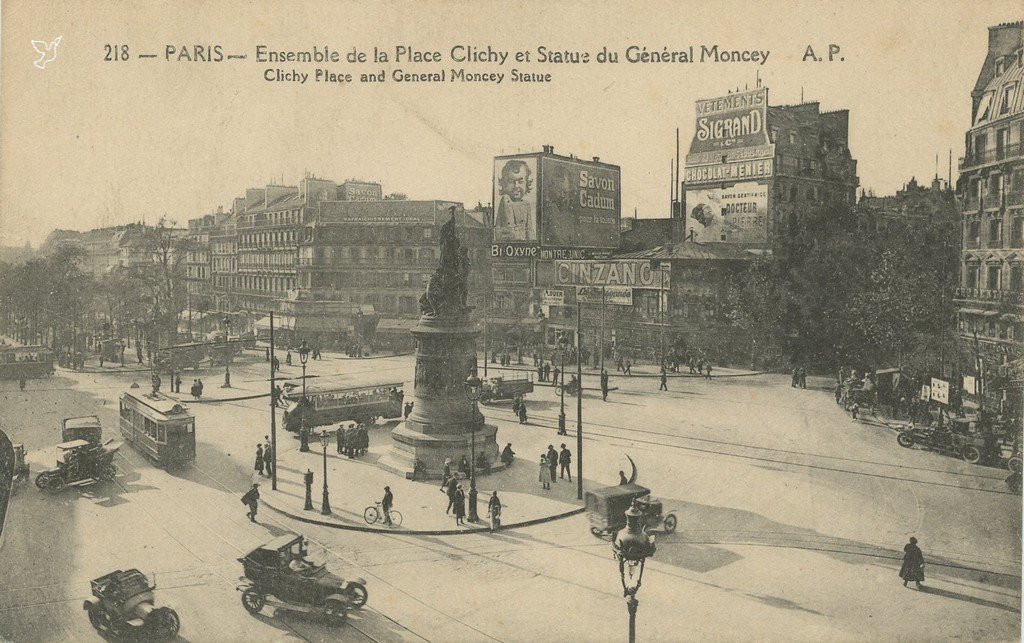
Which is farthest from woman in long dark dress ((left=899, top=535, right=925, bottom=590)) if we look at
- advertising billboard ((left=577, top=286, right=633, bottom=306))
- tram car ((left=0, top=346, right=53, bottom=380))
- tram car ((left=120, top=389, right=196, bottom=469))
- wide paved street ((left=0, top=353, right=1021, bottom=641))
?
advertising billboard ((left=577, top=286, right=633, bottom=306))

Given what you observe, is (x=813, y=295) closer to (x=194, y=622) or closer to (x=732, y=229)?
(x=732, y=229)

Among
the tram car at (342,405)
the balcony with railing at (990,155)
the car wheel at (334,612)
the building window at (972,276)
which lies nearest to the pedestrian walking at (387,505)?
the car wheel at (334,612)

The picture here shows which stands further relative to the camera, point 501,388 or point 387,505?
point 501,388

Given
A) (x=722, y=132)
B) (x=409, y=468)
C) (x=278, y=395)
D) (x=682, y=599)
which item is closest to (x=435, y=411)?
(x=409, y=468)

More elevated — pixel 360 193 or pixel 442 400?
pixel 360 193

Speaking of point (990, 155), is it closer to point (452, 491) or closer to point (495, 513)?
point (495, 513)

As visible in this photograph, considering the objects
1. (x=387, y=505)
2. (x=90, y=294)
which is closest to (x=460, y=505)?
(x=387, y=505)

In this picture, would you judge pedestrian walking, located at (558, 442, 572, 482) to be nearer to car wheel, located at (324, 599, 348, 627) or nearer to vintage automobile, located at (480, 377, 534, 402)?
car wheel, located at (324, 599, 348, 627)

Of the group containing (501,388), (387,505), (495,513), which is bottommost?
(495,513)
